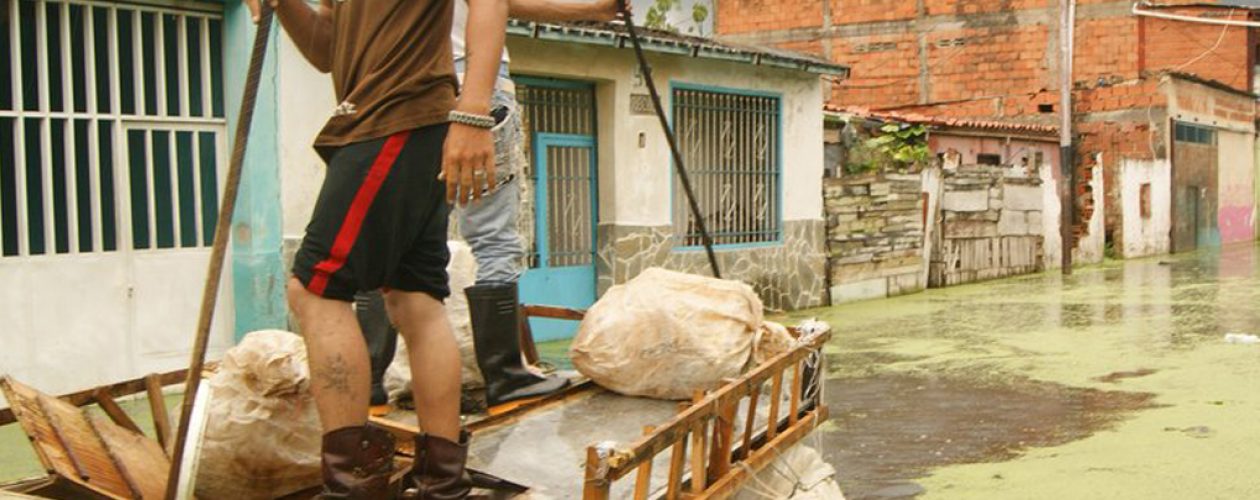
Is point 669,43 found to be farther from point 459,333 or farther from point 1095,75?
point 1095,75

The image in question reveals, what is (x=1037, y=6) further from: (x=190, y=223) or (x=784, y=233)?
(x=190, y=223)

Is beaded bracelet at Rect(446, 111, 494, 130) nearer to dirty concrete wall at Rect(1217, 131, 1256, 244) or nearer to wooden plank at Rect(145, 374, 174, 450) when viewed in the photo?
wooden plank at Rect(145, 374, 174, 450)

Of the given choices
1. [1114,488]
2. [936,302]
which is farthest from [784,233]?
[1114,488]

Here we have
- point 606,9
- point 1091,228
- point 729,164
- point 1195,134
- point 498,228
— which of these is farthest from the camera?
point 1195,134

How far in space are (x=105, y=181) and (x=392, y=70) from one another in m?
5.40

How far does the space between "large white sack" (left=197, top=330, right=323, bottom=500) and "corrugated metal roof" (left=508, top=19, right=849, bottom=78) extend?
227 inches

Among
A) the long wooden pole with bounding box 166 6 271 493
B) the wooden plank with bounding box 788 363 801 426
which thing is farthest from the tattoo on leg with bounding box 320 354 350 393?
the wooden plank with bounding box 788 363 801 426

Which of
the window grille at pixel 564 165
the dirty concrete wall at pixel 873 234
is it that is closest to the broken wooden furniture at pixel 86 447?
the window grille at pixel 564 165

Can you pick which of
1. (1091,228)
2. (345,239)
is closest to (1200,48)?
(1091,228)

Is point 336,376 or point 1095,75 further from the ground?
point 1095,75

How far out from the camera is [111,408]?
334cm

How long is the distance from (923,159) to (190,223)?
9.95 m

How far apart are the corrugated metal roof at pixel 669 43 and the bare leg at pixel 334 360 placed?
241 inches

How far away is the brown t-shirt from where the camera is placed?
9.28 ft
